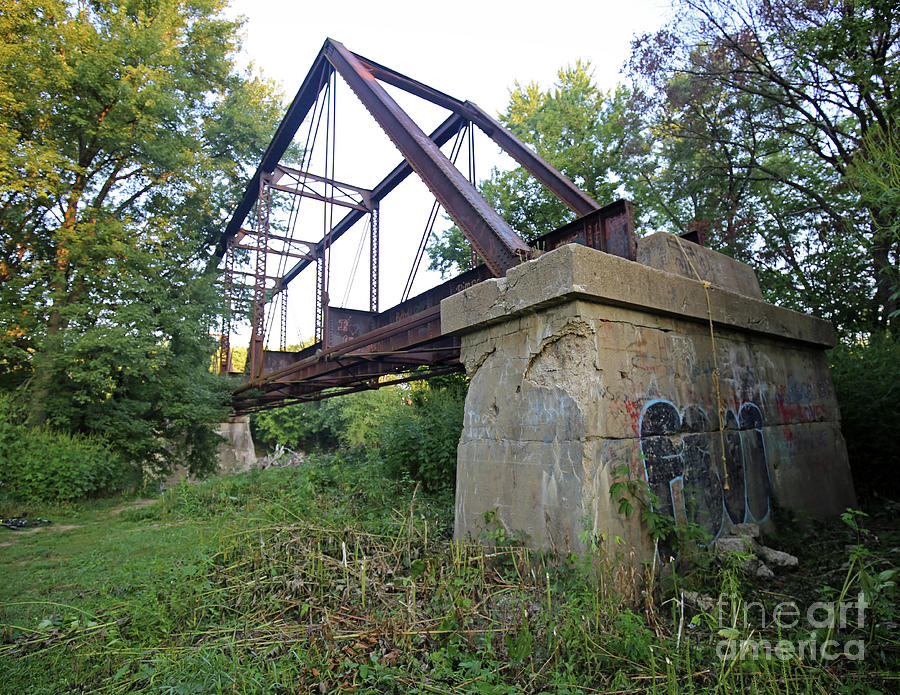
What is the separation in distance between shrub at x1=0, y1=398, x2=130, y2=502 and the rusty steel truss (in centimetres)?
346

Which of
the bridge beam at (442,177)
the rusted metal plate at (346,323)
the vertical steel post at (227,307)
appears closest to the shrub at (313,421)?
the vertical steel post at (227,307)

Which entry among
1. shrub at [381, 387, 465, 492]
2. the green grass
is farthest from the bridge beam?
shrub at [381, 387, 465, 492]

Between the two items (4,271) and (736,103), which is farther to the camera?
(736,103)

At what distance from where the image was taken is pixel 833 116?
10.0 meters

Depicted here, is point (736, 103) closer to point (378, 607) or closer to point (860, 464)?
point (860, 464)

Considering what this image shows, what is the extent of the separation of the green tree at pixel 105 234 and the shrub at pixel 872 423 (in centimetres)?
1312

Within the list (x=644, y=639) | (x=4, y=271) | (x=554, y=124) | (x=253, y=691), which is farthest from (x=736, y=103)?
(x=4, y=271)

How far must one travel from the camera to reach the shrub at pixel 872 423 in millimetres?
6324

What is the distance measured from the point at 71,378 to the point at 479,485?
1091 centimetres

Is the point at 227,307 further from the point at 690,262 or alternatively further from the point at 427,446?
the point at 690,262

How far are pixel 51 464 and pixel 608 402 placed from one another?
1097 cm

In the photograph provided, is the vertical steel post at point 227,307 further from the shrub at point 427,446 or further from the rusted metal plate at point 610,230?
the rusted metal plate at point 610,230

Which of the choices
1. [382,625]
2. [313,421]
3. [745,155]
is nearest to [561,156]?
[745,155]

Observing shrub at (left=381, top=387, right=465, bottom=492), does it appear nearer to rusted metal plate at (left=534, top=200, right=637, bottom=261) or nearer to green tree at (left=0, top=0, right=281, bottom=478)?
rusted metal plate at (left=534, top=200, right=637, bottom=261)
